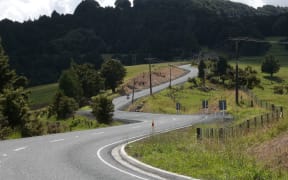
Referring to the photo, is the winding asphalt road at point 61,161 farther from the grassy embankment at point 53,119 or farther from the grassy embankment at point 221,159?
the grassy embankment at point 53,119

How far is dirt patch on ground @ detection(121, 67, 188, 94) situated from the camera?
122 metres

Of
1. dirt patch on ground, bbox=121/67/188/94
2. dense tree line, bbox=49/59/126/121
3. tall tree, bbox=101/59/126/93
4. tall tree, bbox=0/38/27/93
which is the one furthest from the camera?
dirt patch on ground, bbox=121/67/188/94

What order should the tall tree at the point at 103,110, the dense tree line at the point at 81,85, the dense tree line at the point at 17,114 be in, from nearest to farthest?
the dense tree line at the point at 17,114, the tall tree at the point at 103,110, the dense tree line at the point at 81,85

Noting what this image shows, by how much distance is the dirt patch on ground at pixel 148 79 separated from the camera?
122m

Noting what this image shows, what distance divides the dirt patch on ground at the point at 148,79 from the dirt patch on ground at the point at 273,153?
100 meters

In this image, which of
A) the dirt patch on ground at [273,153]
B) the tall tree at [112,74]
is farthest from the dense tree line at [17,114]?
the tall tree at [112,74]

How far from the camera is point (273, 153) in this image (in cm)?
1511

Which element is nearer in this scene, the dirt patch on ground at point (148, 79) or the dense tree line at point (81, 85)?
the dense tree line at point (81, 85)

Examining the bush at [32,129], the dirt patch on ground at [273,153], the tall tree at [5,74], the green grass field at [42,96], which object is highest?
the dirt patch on ground at [273,153]

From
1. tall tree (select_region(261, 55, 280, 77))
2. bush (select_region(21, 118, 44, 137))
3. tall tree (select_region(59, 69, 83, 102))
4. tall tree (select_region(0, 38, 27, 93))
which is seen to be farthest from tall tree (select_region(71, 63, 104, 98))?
bush (select_region(21, 118, 44, 137))

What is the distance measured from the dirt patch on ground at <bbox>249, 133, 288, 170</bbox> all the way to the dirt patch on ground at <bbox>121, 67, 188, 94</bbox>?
100 m

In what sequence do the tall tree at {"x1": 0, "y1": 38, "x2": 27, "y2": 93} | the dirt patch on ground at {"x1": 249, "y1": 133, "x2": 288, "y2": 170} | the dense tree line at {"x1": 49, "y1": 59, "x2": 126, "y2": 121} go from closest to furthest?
the dirt patch on ground at {"x1": 249, "y1": 133, "x2": 288, "y2": 170} → the tall tree at {"x1": 0, "y1": 38, "x2": 27, "y2": 93} → the dense tree line at {"x1": 49, "y1": 59, "x2": 126, "y2": 121}

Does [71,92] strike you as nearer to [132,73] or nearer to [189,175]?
[132,73]

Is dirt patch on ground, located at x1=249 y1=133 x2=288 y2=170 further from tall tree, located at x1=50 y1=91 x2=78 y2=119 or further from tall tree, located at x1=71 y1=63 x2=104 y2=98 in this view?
tall tree, located at x1=71 y1=63 x2=104 y2=98
